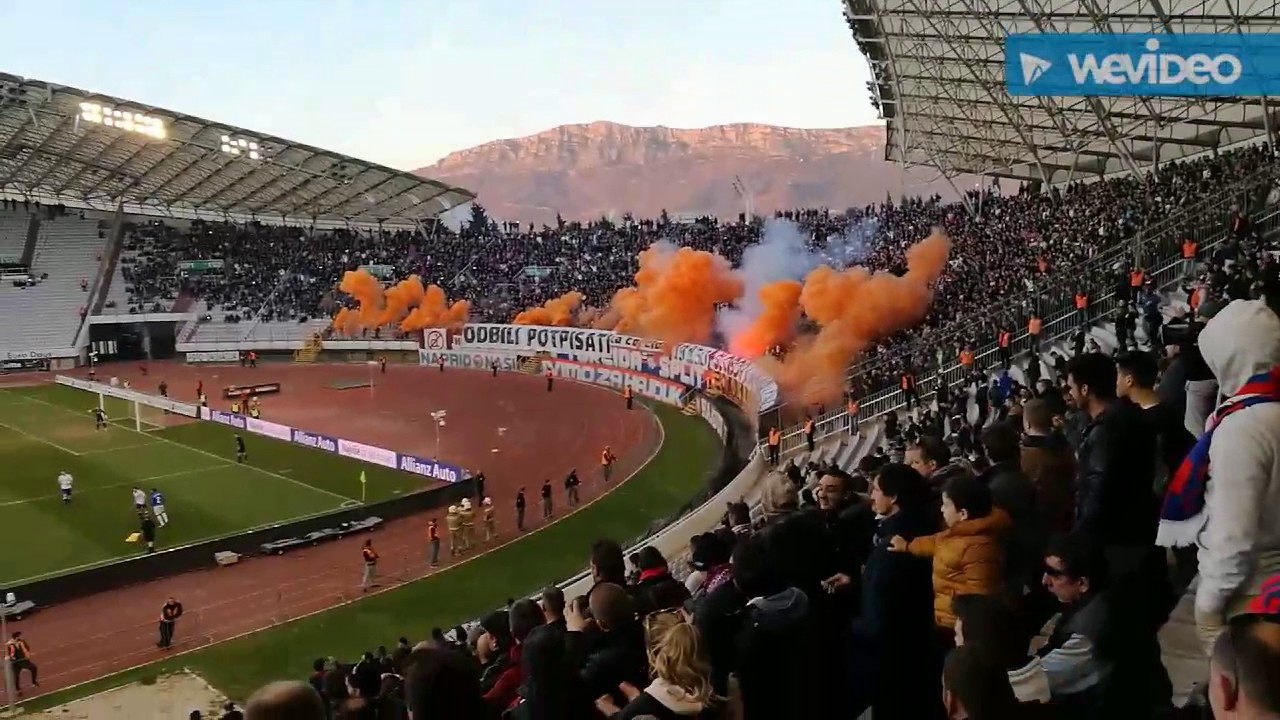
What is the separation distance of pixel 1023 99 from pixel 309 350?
138 ft

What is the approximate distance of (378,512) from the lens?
2372cm

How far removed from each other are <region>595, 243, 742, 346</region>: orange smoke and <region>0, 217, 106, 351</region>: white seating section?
39.7 meters

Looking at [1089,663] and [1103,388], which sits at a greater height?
[1103,388]

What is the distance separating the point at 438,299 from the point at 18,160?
84.6 ft

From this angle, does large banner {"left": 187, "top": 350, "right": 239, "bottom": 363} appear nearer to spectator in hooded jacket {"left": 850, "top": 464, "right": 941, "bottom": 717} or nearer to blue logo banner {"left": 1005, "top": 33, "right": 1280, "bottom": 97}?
blue logo banner {"left": 1005, "top": 33, "right": 1280, "bottom": 97}

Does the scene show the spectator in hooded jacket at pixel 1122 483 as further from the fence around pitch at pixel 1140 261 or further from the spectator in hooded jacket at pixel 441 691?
the fence around pitch at pixel 1140 261

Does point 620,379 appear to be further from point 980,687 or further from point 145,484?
point 980,687

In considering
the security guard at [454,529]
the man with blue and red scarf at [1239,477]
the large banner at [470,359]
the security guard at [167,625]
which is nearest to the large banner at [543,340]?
the large banner at [470,359]

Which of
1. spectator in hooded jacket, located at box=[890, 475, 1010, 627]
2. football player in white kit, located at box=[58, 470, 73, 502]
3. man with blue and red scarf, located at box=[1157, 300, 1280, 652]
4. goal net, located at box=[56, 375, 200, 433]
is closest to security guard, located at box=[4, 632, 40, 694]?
football player in white kit, located at box=[58, 470, 73, 502]

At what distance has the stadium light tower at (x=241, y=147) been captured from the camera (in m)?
52.1

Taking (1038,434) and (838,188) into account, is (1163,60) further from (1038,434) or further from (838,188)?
(838,188)

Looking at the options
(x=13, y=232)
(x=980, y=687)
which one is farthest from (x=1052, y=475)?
(x=13, y=232)

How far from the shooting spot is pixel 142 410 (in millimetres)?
39688

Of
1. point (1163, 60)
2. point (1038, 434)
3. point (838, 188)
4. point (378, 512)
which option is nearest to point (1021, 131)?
point (1163, 60)
